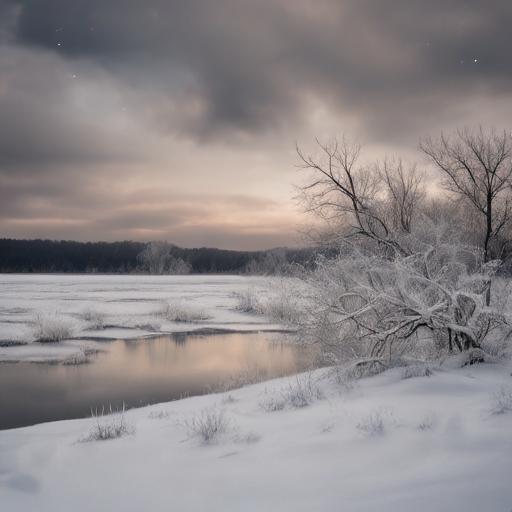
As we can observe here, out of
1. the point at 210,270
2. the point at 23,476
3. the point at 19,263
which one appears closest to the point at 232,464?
the point at 23,476

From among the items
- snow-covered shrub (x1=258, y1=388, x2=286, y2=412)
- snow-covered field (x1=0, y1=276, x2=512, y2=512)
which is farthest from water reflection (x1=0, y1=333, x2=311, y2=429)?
snow-covered shrub (x1=258, y1=388, x2=286, y2=412)

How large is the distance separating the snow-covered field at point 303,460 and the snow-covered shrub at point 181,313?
14072 mm

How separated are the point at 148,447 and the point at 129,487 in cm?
71

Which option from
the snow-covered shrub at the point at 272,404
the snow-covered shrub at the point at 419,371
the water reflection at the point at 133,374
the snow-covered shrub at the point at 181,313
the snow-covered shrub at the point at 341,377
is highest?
the snow-covered shrub at the point at 419,371

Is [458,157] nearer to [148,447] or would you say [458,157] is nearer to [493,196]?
[493,196]

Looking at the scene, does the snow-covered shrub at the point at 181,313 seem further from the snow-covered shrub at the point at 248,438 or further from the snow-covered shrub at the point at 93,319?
the snow-covered shrub at the point at 248,438

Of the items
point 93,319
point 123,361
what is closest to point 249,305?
point 93,319

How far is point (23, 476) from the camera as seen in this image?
3.54m

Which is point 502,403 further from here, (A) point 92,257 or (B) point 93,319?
(A) point 92,257

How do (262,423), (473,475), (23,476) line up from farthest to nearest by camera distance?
(262,423) < (23,476) < (473,475)

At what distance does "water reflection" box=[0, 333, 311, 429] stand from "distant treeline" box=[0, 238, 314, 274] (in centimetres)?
7836

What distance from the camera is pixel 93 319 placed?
677 inches

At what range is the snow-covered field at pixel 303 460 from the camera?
2.87 m

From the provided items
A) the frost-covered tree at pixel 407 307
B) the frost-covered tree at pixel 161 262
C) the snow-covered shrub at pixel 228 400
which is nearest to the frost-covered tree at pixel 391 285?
the frost-covered tree at pixel 407 307
